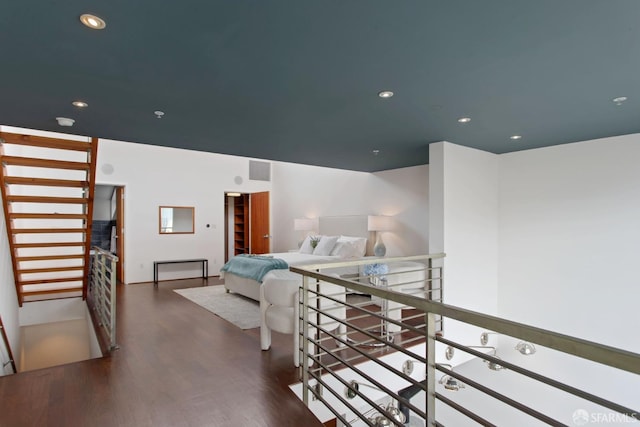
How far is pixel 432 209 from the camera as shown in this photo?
4180 millimetres

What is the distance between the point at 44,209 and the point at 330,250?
5.35 meters

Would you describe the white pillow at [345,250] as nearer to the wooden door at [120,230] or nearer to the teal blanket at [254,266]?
the teal blanket at [254,266]

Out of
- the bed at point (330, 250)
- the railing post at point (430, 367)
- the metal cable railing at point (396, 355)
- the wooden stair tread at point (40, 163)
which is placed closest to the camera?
the metal cable railing at point (396, 355)

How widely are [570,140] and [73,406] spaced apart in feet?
18.4

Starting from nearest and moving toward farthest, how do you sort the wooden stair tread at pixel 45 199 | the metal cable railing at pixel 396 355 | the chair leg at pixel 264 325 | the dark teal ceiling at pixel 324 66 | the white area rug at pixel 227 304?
the metal cable railing at pixel 396 355, the dark teal ceiling at pixel 324 66, the chair leg at pixel 264 325, the wooden stair tread at pixel 45 199, the white area rug at pixel 227 304

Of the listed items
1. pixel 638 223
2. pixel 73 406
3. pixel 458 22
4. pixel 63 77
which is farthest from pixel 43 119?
pixel 638 223

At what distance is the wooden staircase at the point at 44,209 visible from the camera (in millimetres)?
3820

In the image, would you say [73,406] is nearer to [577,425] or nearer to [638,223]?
[577,425]

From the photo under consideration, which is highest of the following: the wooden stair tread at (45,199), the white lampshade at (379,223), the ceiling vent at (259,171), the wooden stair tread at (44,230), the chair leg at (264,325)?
the ceiling vent at (259,171)

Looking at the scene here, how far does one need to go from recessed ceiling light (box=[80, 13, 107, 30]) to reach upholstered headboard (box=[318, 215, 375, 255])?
17.5 feet

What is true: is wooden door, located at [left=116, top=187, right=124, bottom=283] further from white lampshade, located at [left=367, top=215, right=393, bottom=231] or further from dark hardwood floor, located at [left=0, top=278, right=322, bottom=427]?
white lampshade, located at [left=367, top=215, right=393, bottom=231]

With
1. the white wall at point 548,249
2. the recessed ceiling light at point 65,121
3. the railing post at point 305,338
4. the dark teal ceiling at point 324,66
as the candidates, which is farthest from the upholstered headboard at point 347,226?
the recessed ceiling light at point 65,121

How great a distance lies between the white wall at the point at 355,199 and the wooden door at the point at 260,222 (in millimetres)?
311

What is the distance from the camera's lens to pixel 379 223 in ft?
20.5
